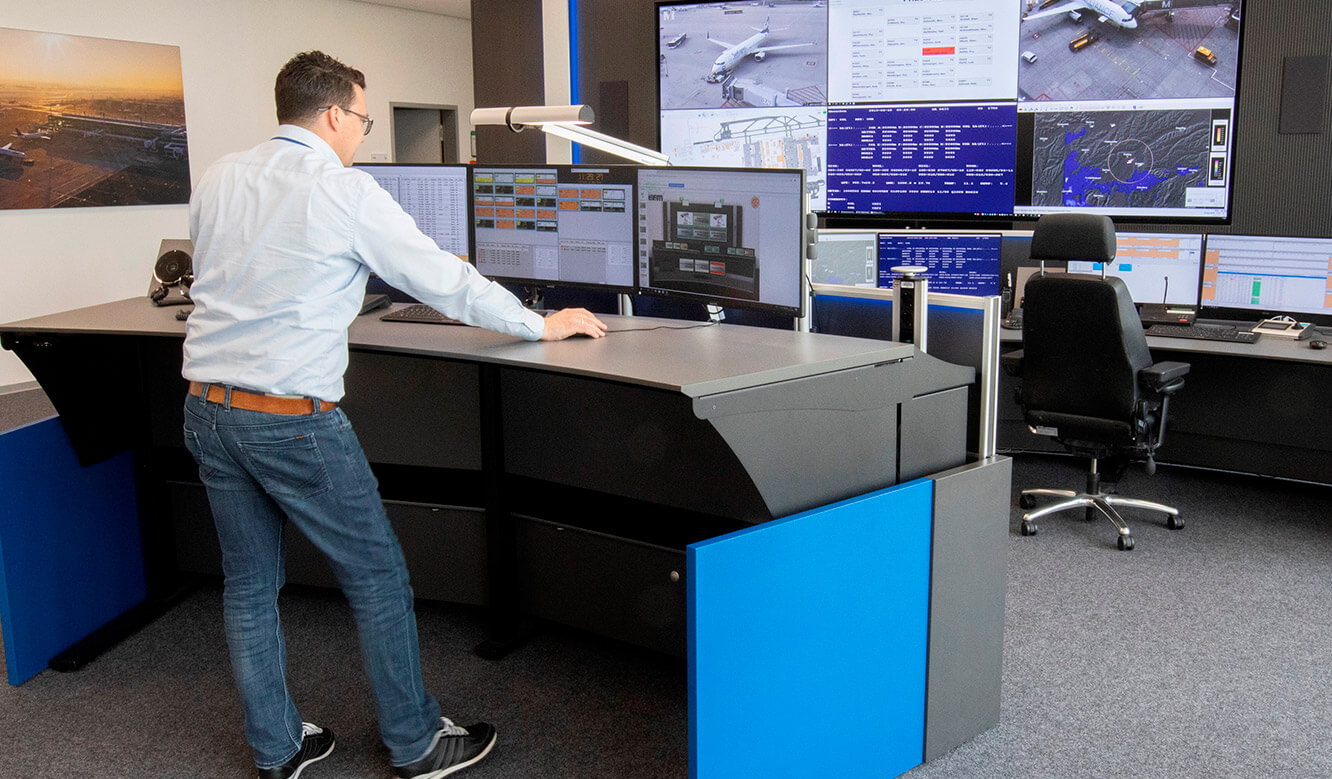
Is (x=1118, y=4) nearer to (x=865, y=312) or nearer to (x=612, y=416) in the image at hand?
(x=865, y=312)

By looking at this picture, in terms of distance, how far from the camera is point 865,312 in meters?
2.58

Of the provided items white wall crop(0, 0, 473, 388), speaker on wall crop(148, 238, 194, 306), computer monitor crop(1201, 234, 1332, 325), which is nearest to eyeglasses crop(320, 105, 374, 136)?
speaker on wall crop(148, 238, 194, 306)

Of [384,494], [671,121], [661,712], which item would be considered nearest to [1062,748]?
[661,712]

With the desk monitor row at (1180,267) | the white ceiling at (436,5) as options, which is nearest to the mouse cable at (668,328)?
the desk monitor row at (1180,267)

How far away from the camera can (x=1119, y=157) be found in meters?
4.46

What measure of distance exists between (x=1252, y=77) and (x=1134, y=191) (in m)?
0.63

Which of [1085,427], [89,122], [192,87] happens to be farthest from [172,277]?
[192,87]

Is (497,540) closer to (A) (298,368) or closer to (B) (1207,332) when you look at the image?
(A) (298,368)

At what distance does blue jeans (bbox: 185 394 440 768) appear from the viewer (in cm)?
199

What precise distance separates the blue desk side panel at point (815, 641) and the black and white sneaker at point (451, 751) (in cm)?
66

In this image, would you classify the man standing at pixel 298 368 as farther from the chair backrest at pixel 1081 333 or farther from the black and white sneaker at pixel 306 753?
the chair backrest at pixel 1081 333

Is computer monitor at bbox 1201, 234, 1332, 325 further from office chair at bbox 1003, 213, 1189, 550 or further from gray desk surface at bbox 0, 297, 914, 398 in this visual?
gray desk surface at bbox 0, 297, 914, 398

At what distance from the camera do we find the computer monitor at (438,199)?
9.98 feet

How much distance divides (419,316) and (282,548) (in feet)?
2.58
